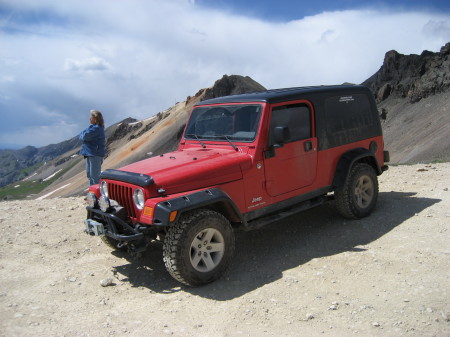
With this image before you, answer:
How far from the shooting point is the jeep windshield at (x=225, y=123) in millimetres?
5679

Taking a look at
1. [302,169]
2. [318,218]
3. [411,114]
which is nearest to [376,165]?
[318,218]

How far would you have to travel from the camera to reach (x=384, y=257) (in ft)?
17.5

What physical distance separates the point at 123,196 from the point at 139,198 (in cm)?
37

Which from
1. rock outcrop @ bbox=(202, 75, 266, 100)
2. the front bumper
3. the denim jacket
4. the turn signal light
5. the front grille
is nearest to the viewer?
the turn signal light

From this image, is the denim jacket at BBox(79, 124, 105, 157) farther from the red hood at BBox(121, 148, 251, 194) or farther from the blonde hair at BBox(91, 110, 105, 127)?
the red hood at BBox(121, 148, 251, 194)

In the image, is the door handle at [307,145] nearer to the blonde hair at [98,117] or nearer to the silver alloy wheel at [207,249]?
the silver alloy wheel at [207,249]

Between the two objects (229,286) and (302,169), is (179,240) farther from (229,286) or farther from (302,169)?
(302,169)

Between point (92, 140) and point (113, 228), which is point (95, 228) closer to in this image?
point (113, 228)

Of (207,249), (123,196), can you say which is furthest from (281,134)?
(123,196)

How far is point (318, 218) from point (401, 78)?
4948 centimetres

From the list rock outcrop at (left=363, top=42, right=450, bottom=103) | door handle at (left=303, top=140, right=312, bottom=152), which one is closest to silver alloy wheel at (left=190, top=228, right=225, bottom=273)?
door handle at (left=303, top=140, right=312, bottom=152)

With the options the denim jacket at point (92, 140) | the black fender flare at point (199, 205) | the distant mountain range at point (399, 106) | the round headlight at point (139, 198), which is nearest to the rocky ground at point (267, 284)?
the black fender flare at point (199, 205)

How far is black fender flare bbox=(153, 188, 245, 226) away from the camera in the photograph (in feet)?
15.0

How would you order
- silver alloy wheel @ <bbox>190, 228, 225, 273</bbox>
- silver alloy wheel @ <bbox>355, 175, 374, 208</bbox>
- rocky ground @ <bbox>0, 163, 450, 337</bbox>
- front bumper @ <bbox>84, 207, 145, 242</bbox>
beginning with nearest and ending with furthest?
1. rocky ground @ <bbox>0, 163, 450, 337</bbox>
2. front bumper @ <bbox>84, 207, 145, 242</bbox>
3. silver alloy wheel @ <bbox>190, 228, 225, 273</bbox>
4. silver alloy wheel @ <bbox>355, 175, 374, 208</bbox>
